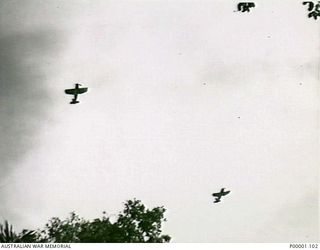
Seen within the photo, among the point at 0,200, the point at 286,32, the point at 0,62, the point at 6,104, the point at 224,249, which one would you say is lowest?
the point at 224,249

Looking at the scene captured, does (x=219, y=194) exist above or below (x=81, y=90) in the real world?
below

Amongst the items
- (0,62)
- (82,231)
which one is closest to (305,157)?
(82,231)

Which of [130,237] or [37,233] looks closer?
[37,233]

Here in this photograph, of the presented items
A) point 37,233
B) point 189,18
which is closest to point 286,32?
point 189,18

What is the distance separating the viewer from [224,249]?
35.1ft

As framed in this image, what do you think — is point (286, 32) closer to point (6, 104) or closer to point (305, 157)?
point (305, 157)

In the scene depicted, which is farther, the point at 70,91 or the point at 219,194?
the point at 219,194

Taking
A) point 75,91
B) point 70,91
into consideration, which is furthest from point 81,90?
point 70,91

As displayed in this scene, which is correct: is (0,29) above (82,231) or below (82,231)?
above

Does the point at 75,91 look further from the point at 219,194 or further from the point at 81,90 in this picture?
the point at 219,194

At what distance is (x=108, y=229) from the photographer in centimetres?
1195

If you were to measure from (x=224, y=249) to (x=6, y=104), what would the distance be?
5749mm

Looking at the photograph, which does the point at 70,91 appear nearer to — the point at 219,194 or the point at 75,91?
the point at 75,91

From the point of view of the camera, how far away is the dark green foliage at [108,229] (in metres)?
11.4
